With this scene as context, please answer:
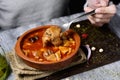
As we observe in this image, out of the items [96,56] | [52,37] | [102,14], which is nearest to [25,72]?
[52,37]

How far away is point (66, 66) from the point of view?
835 mm

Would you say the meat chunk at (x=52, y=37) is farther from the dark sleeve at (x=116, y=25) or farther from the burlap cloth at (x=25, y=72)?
the dark sleeve at (x=116, y=25)

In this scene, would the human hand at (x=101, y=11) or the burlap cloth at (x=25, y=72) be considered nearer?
the burlap cloth at (x=25, y=72)

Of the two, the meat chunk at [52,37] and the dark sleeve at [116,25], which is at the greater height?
the meat chunk at [52,37]

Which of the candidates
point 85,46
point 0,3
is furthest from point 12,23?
point 85,46

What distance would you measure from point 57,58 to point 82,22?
12.8 inches

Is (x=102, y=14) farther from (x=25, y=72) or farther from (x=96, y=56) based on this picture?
(x=25, y=72)

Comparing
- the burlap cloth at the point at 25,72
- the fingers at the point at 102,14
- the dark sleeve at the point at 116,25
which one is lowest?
the dark sleeve at the point at 116,25

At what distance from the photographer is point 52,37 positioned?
855 mm

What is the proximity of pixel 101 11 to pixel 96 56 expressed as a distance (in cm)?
17

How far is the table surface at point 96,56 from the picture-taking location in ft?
2.77

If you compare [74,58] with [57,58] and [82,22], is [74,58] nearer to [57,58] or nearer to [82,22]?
[57,58]

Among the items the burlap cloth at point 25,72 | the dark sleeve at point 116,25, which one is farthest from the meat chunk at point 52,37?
the dark sleeve at point 116,25

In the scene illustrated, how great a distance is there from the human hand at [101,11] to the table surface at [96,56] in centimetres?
5
